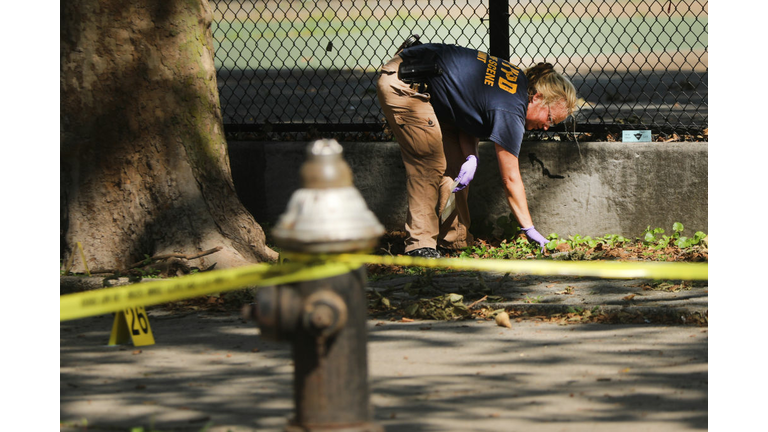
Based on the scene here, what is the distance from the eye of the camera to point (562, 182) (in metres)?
6.29

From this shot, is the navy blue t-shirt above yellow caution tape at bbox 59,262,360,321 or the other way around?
above

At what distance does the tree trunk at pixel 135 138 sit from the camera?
16.7 ft

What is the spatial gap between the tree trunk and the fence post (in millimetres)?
2437

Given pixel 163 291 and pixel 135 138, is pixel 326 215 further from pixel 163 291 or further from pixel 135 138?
pixel 135 138

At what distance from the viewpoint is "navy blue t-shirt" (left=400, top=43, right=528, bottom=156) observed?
17.5ft

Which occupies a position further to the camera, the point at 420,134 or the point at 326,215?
the point at 420,134

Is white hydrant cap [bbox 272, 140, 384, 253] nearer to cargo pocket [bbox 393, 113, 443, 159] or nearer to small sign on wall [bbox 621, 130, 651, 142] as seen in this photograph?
cargo pocket [bbox 393, 113, 443, 159]

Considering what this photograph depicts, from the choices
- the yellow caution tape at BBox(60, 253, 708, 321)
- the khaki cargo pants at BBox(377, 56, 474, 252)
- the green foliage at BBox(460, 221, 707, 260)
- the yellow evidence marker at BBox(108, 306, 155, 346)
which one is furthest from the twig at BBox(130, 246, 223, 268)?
the yellow caution tape at BBox(60, 253, 708, 321)

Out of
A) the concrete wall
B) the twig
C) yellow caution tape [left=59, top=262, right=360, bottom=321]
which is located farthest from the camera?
the concrete wall

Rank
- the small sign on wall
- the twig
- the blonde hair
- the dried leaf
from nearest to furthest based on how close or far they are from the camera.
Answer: the dried leaf
the twig
the blonde hair
the small sign on wall

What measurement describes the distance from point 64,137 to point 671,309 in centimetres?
376

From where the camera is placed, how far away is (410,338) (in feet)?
12.6

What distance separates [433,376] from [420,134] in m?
2.52

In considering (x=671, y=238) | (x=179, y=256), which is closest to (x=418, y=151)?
(x=179, y=256)
